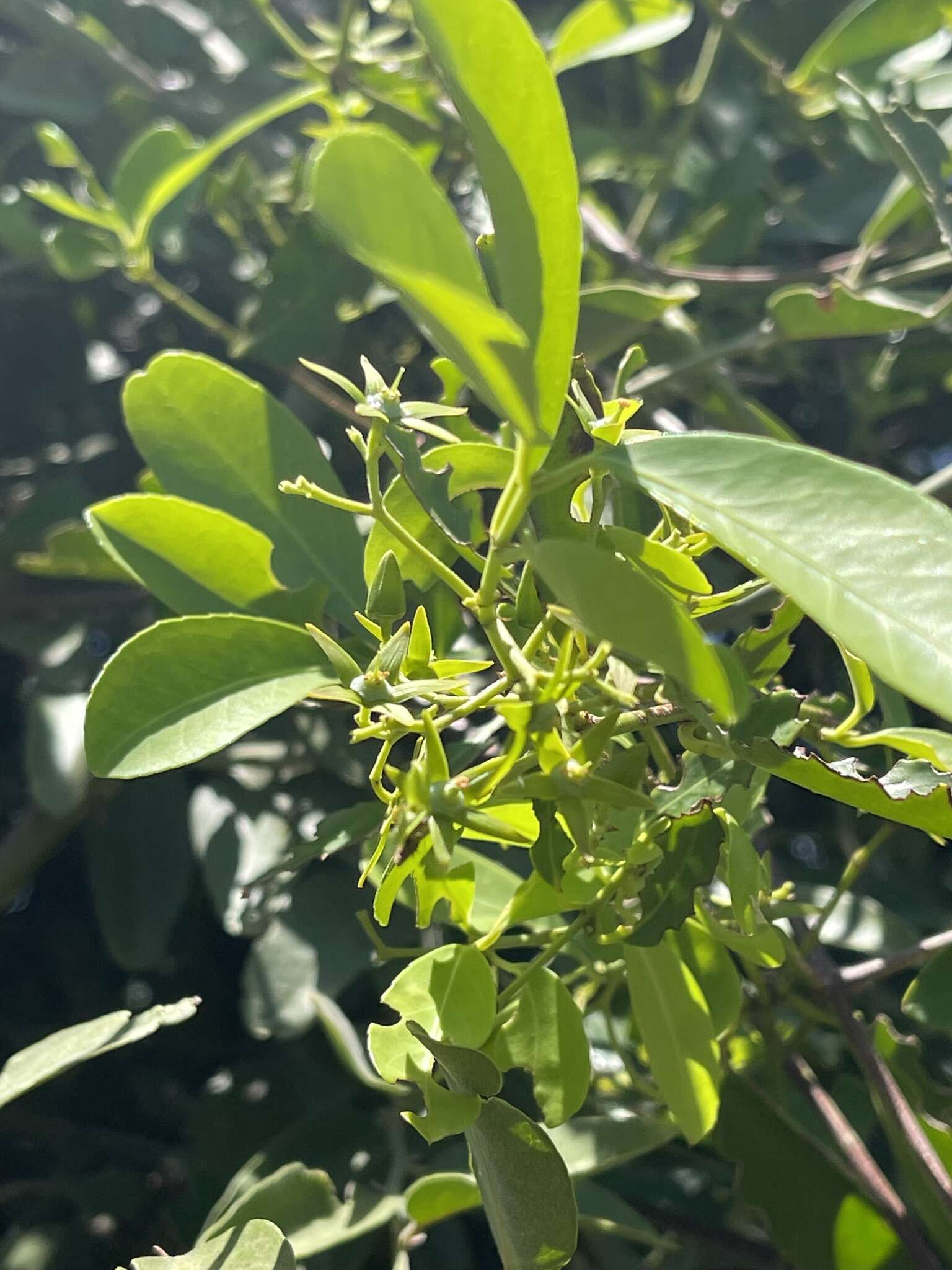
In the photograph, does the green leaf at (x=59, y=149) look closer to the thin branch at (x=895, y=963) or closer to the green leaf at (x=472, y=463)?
the green leaf at (x=472, y=463)

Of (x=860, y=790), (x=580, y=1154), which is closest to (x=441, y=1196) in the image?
(x=580, y=1154)

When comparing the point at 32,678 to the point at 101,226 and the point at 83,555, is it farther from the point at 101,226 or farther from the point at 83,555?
the point at 101,226

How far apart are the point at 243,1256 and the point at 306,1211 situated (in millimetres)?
134

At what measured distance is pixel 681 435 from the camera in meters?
0.30

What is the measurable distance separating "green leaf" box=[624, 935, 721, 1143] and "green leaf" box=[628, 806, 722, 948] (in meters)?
0.04

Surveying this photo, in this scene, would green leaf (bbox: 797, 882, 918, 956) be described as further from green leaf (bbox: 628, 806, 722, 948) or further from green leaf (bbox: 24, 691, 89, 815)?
green leaf (bbox: 24, 691, 89, 815)

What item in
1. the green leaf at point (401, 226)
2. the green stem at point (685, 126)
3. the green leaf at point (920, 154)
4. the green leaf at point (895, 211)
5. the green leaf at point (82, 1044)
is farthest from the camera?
the green stem at point (685, 126)

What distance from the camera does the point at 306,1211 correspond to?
54 cm

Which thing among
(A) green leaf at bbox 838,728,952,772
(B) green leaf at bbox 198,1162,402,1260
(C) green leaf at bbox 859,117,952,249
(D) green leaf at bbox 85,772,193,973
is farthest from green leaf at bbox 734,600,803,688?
(D) green leaf at bbox 85,772,193,973

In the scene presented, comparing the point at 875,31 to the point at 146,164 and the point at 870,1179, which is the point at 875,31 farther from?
the point at 870,1179

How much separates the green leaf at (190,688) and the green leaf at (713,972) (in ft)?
0.57

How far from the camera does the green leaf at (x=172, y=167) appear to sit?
0.67 meters

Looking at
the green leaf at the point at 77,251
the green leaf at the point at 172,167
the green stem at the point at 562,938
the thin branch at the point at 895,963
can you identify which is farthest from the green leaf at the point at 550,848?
the green leaf at the point at 77,251

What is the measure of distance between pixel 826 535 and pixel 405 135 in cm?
65
